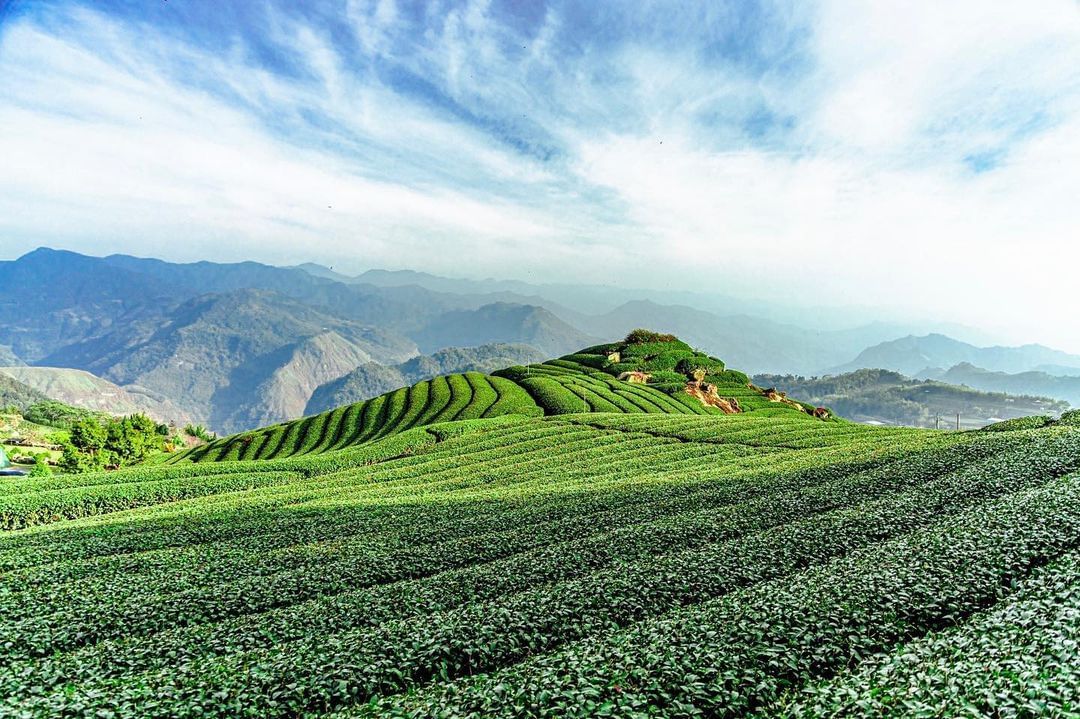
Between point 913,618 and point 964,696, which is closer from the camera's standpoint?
point 964,696

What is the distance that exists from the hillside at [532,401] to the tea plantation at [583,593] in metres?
46.1

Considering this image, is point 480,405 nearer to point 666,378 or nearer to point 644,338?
point 666,378

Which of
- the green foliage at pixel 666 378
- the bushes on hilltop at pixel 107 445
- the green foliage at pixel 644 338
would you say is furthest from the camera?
the green foliage at pixel 644 338

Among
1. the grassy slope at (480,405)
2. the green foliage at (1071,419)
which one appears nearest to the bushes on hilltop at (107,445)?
the grassy slope at (480,405)

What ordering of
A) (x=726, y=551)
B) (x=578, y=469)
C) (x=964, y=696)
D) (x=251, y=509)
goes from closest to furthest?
1. (x=964, y=696)
2. (x=726, y=551)
3. (x=251, y=509)
4. (x=578, y=469)

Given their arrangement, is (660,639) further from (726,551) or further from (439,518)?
(439,518)

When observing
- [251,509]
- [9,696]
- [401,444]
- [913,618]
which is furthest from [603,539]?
[401,444]

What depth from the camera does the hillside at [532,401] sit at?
97.7 m

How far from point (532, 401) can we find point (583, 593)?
81.6 metres

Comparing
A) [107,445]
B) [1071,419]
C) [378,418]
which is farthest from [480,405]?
[1071,419]

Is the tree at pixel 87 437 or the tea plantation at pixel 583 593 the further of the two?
the tree at pixel 87 437

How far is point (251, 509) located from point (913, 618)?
42.8m

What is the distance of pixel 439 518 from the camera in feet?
121

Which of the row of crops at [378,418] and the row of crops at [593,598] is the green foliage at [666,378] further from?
the row of crops at [593,598]
